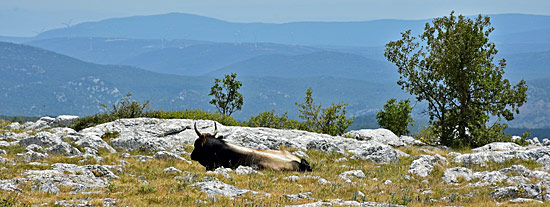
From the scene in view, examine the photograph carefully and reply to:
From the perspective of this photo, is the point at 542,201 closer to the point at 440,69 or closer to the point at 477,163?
the point at 477,163

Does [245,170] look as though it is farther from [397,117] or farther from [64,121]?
[397,117]

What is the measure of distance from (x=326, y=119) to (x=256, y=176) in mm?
25288

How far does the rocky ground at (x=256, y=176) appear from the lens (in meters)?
13.3

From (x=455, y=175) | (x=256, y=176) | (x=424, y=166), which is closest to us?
(x=256, y=176)

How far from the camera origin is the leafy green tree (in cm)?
4075

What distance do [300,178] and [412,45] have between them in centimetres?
2444

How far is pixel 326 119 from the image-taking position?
139 ft

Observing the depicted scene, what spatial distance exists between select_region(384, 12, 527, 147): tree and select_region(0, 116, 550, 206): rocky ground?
32.9 ft

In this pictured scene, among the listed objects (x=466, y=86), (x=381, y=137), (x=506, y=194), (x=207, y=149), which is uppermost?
(x=466, y=86)

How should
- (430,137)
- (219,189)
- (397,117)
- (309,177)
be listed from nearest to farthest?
(219,189) → (309,177) → (430,137) → (397,117)

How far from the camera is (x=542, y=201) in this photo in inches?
540

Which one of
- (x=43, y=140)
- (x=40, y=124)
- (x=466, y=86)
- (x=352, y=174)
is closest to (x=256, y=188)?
(x=352, y=174)

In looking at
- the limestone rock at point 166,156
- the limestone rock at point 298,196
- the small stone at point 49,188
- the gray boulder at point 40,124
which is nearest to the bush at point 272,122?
the gray boulder at point 40,124

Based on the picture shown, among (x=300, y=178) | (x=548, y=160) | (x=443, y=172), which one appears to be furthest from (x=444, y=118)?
(x=300, y=178)
